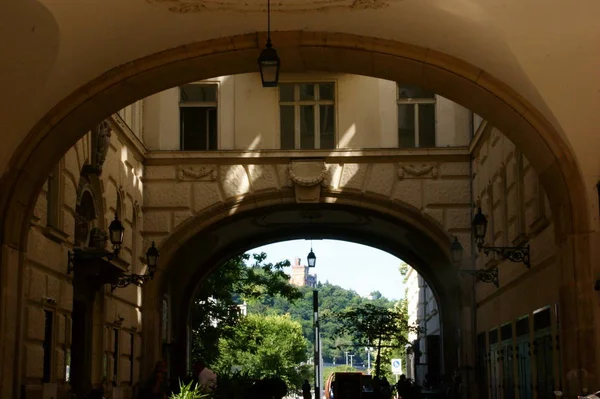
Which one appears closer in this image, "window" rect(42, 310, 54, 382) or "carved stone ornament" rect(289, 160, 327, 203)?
"window" rect(42, 310, 54, 382)

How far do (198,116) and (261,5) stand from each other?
12661 mm

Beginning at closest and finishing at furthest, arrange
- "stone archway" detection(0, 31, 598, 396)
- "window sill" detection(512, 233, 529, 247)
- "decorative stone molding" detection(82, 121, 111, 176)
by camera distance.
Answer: "stone archway" detection(0, 31, 598, 396) < "window sill" detection(512, 233, 529, 247) < "decorative stone molding" detection(82, 121, 111, 176)

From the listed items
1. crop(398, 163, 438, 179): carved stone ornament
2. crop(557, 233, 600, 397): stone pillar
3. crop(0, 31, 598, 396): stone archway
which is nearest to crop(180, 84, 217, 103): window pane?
crop(398, 163, 438, 179): carved stone ornament

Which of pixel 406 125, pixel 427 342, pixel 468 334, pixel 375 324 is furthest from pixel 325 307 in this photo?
pixel 406 125

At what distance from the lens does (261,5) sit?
1259 centimetres

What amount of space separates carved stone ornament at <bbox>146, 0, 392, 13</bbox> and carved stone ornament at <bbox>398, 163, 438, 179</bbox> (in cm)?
1207

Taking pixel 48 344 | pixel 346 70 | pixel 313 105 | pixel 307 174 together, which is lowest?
pixel 48 344

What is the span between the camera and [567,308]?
12969 millimetres

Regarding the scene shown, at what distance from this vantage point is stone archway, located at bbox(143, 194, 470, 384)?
24578mm

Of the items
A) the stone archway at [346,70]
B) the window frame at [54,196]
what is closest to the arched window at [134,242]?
the window frame at [54,196]

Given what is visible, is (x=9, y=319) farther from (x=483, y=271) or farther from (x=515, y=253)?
(x=483, y=271)

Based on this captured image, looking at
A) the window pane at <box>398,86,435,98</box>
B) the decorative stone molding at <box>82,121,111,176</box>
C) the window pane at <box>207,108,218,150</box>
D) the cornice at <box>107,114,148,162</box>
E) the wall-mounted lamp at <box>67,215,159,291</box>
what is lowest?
the wall-mounted lamp at <box>67,215,159,291</box>

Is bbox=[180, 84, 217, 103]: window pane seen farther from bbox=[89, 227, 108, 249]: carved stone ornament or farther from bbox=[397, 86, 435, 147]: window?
bbox=[89, 227, 108, 249]: carved stone ornament

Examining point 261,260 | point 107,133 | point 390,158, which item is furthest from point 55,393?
point 261,260
